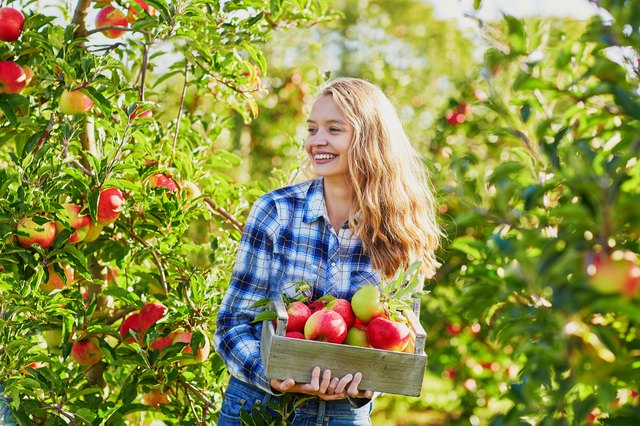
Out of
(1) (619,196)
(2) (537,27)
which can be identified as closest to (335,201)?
(2) (537,27)

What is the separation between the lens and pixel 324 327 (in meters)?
1.72

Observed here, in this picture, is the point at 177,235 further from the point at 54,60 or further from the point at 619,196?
the point at 619,196

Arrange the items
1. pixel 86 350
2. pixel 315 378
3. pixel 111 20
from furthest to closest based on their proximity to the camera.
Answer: pixel 111 20, pixel 86 350, pixel 315 378

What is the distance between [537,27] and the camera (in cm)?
117

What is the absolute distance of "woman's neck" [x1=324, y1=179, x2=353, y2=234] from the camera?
2.15 metres

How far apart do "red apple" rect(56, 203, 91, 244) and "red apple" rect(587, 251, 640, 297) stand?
1.56m

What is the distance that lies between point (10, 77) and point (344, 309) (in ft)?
3.98

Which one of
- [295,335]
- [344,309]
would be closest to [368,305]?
[344,309]

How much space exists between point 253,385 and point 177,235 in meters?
0.58

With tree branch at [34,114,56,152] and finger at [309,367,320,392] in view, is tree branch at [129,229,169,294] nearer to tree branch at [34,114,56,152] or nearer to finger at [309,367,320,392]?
tree branch at [34,114,56,152]

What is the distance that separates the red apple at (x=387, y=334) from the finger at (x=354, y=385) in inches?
3.5

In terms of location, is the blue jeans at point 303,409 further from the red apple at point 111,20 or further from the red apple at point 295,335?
the red apple at point 111,20

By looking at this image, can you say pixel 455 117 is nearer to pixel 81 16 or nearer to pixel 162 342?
pixel 81 16

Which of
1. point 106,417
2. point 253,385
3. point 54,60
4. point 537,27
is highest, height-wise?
point 537,27
